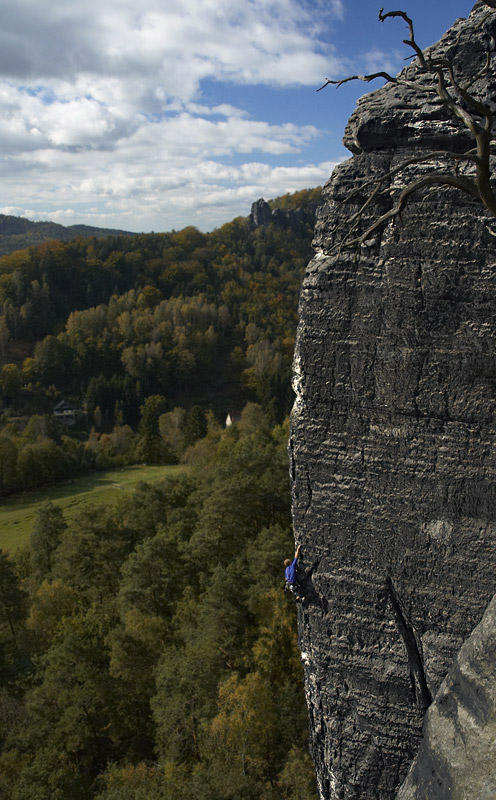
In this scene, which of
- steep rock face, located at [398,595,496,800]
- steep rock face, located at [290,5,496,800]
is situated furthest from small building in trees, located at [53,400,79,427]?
steep rock face, located at [398,595,496,800]

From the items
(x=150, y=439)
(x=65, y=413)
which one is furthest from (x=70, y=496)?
(x=65, y=413)

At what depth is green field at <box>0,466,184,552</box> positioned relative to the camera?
42.4m

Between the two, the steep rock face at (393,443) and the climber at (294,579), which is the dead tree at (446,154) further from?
the climber at (294,579)

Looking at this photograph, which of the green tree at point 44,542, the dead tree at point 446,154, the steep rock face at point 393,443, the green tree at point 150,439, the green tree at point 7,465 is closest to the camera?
the dead tree at point 446,154

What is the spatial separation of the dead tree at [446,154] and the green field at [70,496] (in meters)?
40.5

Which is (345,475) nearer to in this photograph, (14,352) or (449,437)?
(449,437)

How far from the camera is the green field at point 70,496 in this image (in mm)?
42438

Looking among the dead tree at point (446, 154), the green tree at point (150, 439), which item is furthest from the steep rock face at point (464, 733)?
the green tree at point (150, 439)

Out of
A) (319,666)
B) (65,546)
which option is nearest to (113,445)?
(65,546)

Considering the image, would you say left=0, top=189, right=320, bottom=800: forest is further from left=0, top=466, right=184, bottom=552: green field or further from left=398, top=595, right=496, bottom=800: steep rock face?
left=398, top=595, right=496, bottom=800: steep rock face

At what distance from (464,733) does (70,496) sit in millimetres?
50123

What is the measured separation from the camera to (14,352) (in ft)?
314

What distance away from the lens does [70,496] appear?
50.4 m

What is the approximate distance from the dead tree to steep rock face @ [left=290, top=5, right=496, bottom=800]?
5.5 inches
